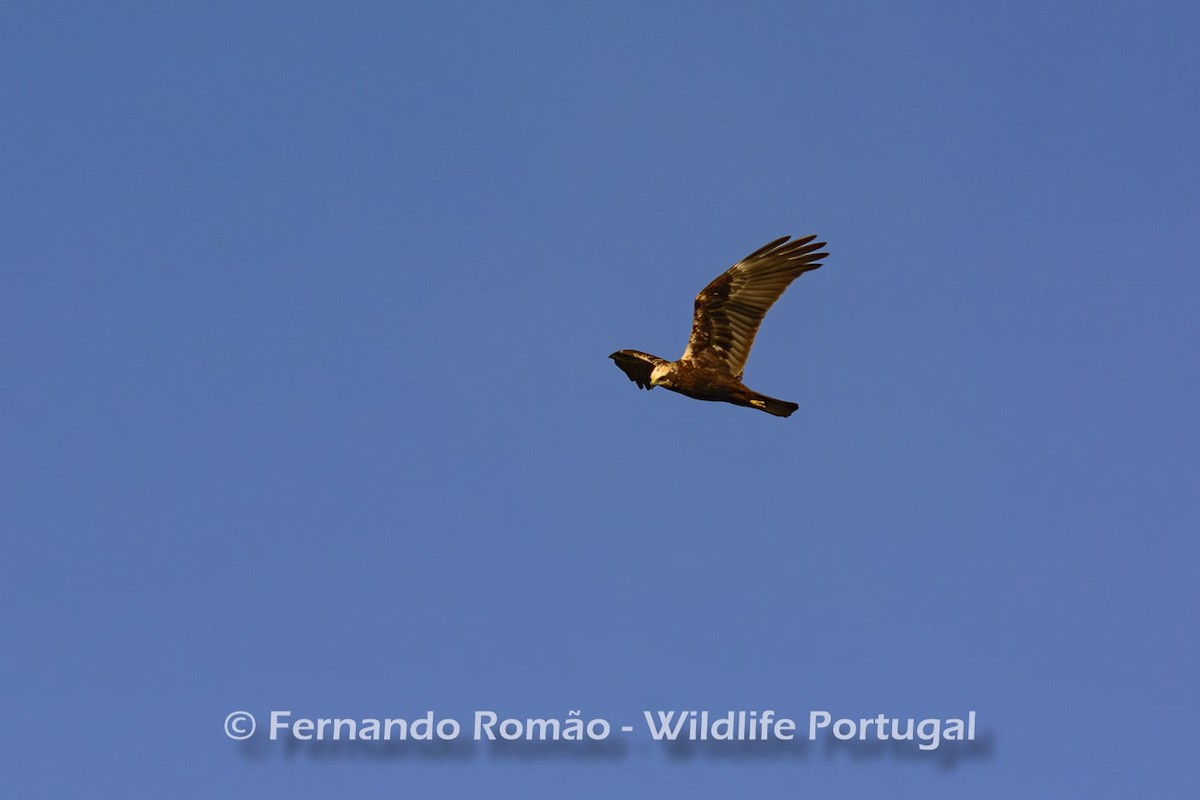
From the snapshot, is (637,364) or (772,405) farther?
(637,364)

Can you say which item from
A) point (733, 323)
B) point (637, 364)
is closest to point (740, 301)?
point (733, 323)

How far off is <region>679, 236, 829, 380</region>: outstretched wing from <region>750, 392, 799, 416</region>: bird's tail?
2.43 feet

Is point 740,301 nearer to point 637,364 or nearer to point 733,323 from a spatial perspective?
point 733,323

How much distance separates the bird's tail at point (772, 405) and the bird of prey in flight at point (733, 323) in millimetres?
17

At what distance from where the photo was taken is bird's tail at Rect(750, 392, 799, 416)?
123 feet

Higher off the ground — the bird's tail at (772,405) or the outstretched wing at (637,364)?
the outstretched wing at (637,364)

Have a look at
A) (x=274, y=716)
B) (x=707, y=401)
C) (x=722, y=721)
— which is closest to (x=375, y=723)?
(x=274, y=716)

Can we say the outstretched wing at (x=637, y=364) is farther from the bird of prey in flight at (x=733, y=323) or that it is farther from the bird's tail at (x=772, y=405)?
the bird's tail at (x=772, y=405)

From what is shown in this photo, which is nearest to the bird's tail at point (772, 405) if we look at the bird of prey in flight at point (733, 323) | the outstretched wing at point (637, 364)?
the bird of prey in flight at point (733, 323)

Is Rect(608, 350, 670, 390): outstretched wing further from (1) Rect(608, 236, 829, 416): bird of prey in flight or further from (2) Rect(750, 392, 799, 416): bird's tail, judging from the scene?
(2) Rect(750, 392, 799, 416): bird's tail

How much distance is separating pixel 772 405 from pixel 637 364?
3.15m

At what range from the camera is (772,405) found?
123 feet

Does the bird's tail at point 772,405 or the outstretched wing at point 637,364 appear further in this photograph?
the outstretched wing at point 637,364

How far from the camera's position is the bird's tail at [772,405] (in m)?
37.4
